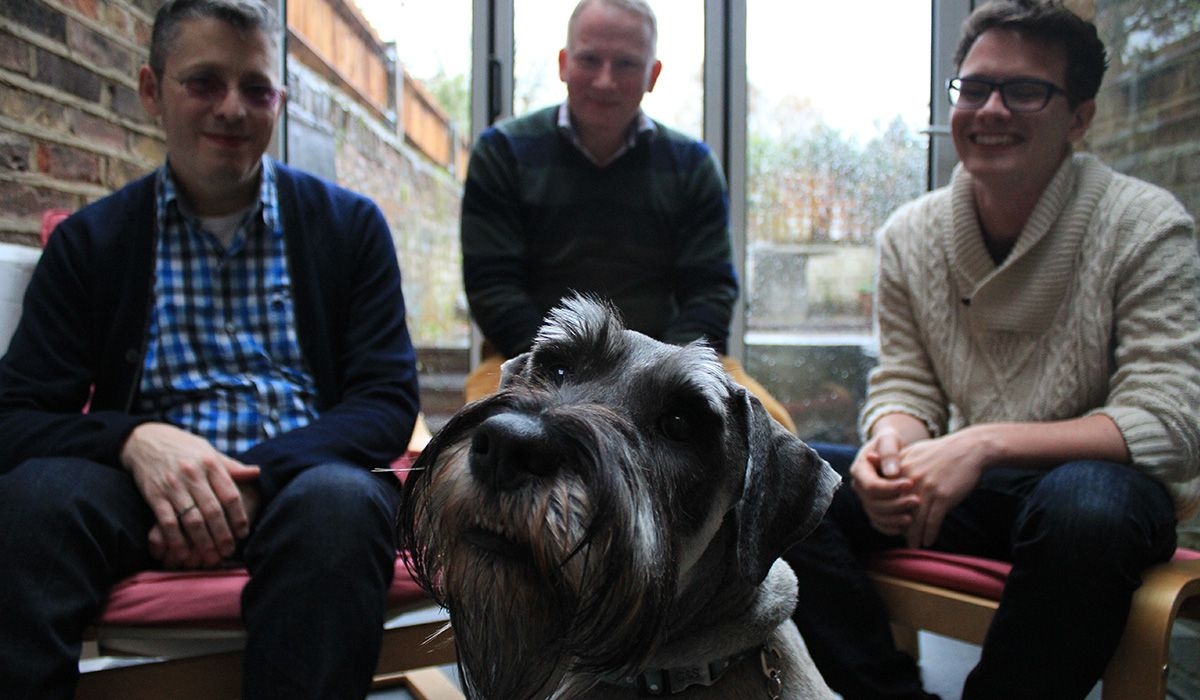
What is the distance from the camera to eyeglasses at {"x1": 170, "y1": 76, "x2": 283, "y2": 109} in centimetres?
198

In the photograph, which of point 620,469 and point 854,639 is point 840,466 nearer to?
point 854,639

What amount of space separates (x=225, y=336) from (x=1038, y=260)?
5.88 feet

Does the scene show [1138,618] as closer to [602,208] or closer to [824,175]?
[602,208]

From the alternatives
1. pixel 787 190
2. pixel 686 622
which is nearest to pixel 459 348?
pixel 787 190

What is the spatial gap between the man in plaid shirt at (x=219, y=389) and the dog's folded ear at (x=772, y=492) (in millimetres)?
709

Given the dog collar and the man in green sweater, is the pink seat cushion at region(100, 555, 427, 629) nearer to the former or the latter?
the dog collar

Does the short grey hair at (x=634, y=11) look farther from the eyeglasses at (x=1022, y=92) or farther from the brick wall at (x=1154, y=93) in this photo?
the brick wall at (x=1154, y=93)

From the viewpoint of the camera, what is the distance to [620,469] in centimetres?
103

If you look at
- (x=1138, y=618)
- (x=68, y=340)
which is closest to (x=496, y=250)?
(x=68, y=340)

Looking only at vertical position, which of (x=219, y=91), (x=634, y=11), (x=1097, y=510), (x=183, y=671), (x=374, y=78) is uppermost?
(x=374, y=78)

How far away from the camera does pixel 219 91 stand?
2.00 m

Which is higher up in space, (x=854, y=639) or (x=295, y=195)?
(x=295, y=195)

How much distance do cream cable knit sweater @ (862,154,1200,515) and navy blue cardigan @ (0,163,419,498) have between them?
1.16 metres

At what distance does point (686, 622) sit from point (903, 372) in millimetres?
1179
